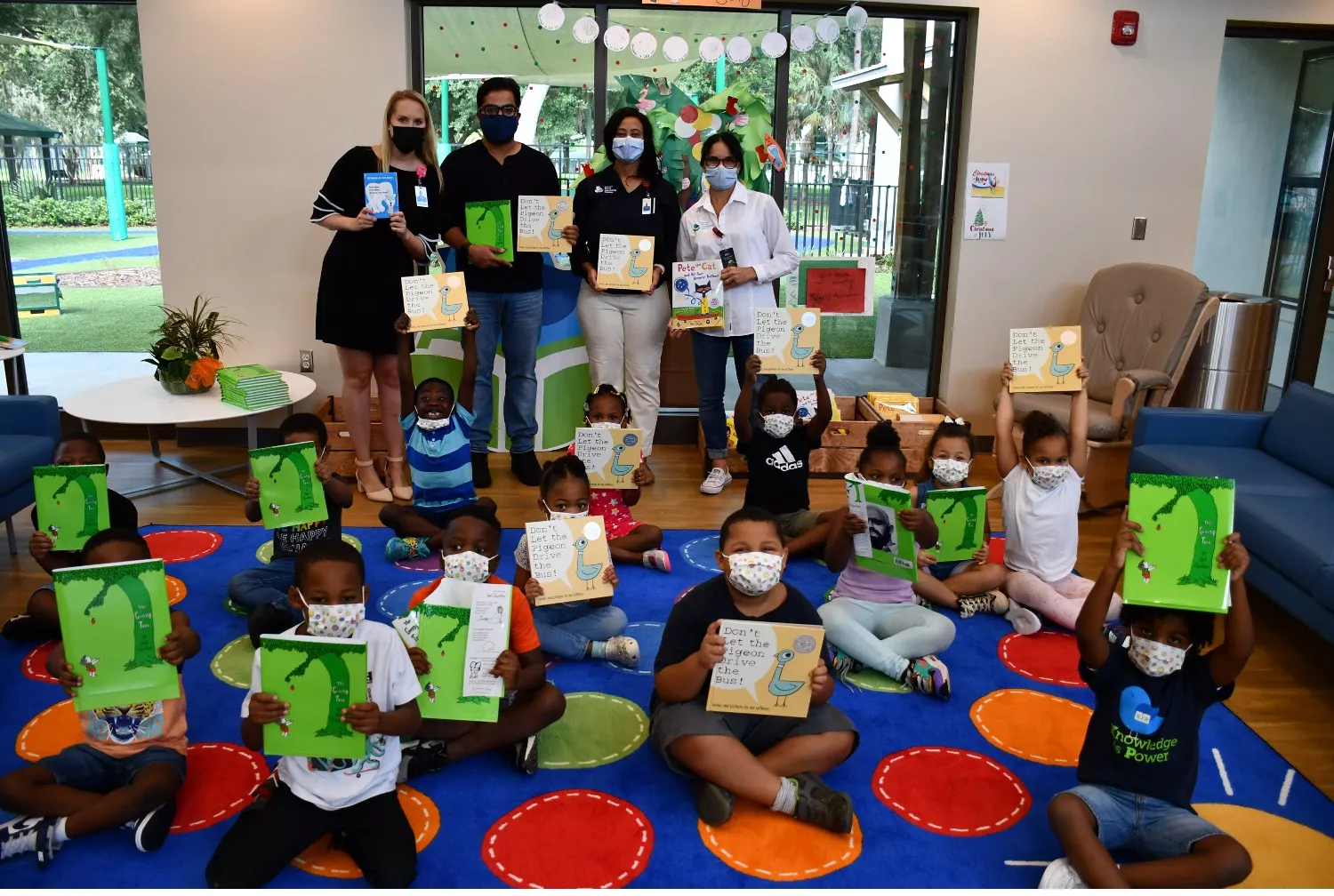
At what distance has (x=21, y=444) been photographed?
4.07 metres

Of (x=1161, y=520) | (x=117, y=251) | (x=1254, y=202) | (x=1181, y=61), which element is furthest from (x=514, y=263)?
(x=1254, y=202)

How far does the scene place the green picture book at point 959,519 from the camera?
3.36 m

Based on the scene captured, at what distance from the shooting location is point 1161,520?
2.27 meters

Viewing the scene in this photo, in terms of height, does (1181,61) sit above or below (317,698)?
→ above

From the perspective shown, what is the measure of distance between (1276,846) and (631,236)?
348 centimetres

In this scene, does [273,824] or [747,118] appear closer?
[273,824]

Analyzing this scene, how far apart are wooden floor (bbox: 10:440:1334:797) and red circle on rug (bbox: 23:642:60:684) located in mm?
402

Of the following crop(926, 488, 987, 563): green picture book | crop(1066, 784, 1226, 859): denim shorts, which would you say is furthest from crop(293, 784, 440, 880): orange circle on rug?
crop(926, 488, 987, 563): green picture book

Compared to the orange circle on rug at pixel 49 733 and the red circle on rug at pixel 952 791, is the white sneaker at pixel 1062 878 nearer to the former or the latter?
the red circle on rug at pixel 952 791

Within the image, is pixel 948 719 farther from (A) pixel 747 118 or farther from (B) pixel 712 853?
(A) pixel 747 118

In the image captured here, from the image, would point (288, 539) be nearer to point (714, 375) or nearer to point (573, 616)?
point (573, 616)

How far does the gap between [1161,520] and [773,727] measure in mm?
1032

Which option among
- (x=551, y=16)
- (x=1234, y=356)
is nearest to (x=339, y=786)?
(x=551, y=16)

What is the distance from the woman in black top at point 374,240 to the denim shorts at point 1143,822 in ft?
11.3
